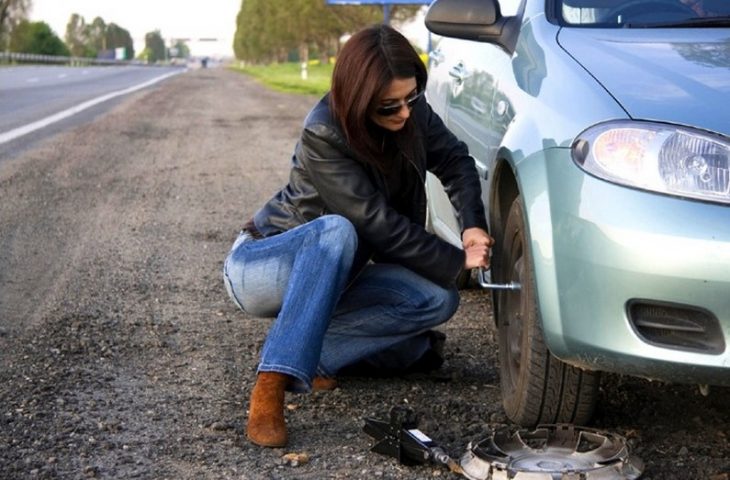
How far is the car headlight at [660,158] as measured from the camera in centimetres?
285

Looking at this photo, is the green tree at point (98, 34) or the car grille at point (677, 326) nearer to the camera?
the car grille at point (677, 326)

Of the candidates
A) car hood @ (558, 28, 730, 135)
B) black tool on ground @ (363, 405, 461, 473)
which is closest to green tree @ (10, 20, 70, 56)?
car hood @ (558, 28, 730, 135)

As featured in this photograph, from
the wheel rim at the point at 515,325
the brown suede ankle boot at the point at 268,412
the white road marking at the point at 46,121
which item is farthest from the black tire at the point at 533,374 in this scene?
the white road marking at the point at 46,121

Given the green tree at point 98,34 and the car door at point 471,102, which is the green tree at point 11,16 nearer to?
the green tree at point 98,34

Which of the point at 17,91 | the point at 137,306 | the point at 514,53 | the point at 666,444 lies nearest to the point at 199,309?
the point at 137,306

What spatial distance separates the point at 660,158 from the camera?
2.90 m

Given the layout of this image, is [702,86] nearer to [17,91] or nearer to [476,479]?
[476,479]

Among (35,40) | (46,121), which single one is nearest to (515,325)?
(46,121)

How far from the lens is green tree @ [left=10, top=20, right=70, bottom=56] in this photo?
98.6m

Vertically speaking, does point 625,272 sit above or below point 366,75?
below

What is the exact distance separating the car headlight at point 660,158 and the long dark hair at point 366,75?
2.21ft

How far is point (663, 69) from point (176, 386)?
1.81m

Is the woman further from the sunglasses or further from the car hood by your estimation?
the car hood

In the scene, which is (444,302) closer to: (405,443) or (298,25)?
(405,443)
